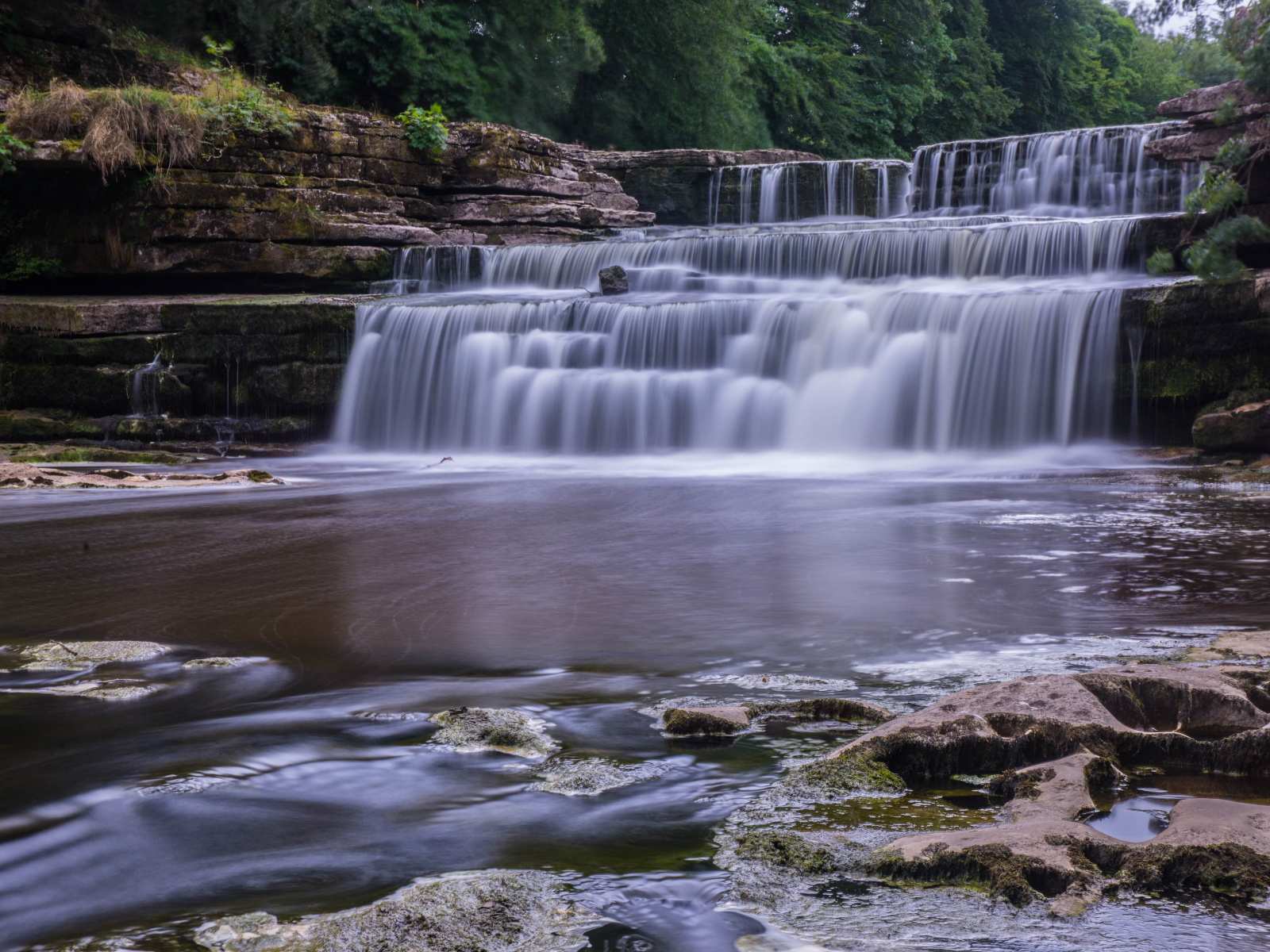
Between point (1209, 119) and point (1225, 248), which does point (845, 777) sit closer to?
point (1225, 248)

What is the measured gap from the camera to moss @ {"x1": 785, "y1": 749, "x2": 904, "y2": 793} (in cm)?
209

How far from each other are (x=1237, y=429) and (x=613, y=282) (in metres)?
7.34

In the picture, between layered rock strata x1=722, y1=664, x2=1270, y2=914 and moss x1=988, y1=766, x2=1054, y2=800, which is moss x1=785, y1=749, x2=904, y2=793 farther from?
moss x1=988, y1=766, x2=1054, y2=800

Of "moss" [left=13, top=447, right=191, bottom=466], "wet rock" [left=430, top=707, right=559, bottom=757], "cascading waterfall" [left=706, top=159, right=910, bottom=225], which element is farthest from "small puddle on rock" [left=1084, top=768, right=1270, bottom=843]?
"cascading waterfall" [left=706, top=159, right=910, bottom=225]

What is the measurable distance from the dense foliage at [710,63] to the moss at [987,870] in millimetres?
11165

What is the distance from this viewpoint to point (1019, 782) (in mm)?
2041

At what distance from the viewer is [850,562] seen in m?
5.11

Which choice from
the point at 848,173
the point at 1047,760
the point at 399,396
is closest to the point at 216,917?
the point at 1047,760

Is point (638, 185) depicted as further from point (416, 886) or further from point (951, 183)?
point (416, 886)

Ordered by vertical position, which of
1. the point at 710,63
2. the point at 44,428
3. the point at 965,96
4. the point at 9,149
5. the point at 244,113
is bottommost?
the point at 44,428

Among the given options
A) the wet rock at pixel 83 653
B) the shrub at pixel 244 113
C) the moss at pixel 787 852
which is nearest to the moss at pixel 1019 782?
the moss at pixel 787 852

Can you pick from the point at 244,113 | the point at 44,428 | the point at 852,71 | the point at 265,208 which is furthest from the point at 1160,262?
the point at 852,71

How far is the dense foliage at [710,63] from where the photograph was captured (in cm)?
2088

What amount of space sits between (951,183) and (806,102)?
10.4 metres
